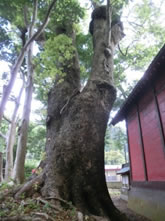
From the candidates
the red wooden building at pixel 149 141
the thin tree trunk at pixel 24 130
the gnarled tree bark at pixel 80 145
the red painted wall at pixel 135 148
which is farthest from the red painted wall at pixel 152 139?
the thin tree trunk at pixel 24 130

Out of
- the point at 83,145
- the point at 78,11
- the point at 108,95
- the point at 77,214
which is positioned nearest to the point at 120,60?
the point at 78,11

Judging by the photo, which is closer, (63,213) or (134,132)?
(63,213)

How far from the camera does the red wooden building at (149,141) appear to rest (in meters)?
4.82

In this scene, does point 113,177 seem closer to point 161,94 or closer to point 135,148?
point 135,148

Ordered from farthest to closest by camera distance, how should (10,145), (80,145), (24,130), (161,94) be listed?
(10,145), (24,130), (161,94), (80,145)

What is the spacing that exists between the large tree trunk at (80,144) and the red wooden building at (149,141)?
158 cm

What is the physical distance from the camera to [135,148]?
23.4ft

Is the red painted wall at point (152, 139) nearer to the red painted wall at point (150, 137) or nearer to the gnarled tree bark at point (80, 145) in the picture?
the red painted wall at point (150, 137)

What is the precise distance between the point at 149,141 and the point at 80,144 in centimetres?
329

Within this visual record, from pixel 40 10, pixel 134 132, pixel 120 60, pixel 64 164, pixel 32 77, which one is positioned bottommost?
pixel 64 164

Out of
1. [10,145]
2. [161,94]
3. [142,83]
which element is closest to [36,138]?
[10,145]

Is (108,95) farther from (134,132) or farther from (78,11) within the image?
(78,11)

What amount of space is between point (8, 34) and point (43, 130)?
9801mm

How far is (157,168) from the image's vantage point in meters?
5.18
